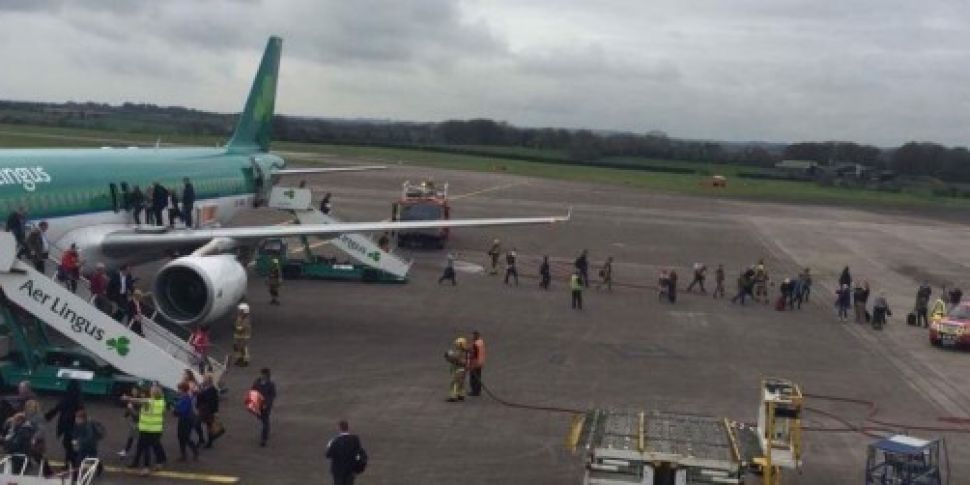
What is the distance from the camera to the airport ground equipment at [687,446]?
13773 mm

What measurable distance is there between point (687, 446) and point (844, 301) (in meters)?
20.2

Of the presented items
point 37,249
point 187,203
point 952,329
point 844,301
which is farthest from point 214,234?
point 952,329

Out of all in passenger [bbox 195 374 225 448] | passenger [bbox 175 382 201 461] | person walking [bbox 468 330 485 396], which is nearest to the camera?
passenger [bbox 175 382 201 461]

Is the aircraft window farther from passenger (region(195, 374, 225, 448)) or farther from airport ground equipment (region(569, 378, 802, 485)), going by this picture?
airport ground equipment (region(569, 378, 802, 485))

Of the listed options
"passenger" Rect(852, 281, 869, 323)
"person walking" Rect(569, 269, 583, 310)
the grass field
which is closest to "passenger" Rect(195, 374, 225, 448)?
"person walking" Rect(569, 269, 583, 310)

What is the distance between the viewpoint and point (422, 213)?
155 ft

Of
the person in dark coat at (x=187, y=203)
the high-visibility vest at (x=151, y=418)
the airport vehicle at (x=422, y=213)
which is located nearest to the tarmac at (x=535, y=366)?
the high-visibility vest at (x=151, y=418)

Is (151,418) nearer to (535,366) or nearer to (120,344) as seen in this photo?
(120,344)

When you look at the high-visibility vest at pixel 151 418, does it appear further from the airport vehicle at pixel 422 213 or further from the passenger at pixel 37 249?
the airport vehicle at pixel 422 213

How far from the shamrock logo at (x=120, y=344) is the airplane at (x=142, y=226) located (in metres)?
Result: 4.08

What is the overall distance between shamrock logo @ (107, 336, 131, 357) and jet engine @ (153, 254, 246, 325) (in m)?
4.08

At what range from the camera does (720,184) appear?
119 m

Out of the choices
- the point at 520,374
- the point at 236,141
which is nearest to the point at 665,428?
the point at 520,374

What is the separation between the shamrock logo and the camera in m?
18.0
